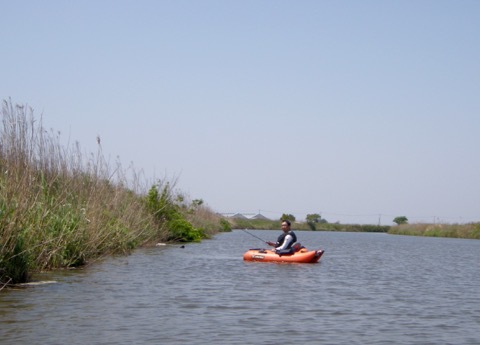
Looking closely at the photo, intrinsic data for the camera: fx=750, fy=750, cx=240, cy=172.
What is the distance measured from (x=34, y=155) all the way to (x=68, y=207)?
2659 millimetres

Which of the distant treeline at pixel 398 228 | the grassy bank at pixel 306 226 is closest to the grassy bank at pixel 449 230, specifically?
the distant treeline at pixel 398 228

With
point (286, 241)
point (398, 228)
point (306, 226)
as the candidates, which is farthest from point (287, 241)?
point (306, 226)

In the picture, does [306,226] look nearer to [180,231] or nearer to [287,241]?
[180,231]

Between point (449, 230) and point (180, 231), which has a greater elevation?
point (449, 230)

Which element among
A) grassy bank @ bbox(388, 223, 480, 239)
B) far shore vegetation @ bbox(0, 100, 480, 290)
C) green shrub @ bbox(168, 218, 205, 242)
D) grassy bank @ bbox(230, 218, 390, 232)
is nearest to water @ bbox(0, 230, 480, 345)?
far shore vegetation @ bbox(0, 100, 480, 290)

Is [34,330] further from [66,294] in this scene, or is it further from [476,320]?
[476,320]

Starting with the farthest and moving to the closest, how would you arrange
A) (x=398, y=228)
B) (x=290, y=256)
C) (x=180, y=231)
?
1. (x=398, y=228)
2. (x=180, y=231)
3. (x=290, y=256)

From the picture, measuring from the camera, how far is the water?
9.45 meters

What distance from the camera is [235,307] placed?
476 inches

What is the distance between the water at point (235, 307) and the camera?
9453 millimetres

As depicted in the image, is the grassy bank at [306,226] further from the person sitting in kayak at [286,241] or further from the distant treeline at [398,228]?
the person sitting in kayak at [286,241]

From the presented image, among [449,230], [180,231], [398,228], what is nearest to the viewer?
[180,231]

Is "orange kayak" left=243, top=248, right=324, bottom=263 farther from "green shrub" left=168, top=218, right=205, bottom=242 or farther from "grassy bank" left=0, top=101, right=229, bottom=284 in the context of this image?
"green shrub" left=168, top=218, right=205, bottom=242

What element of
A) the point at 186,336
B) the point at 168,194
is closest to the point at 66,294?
the point at 186,336
